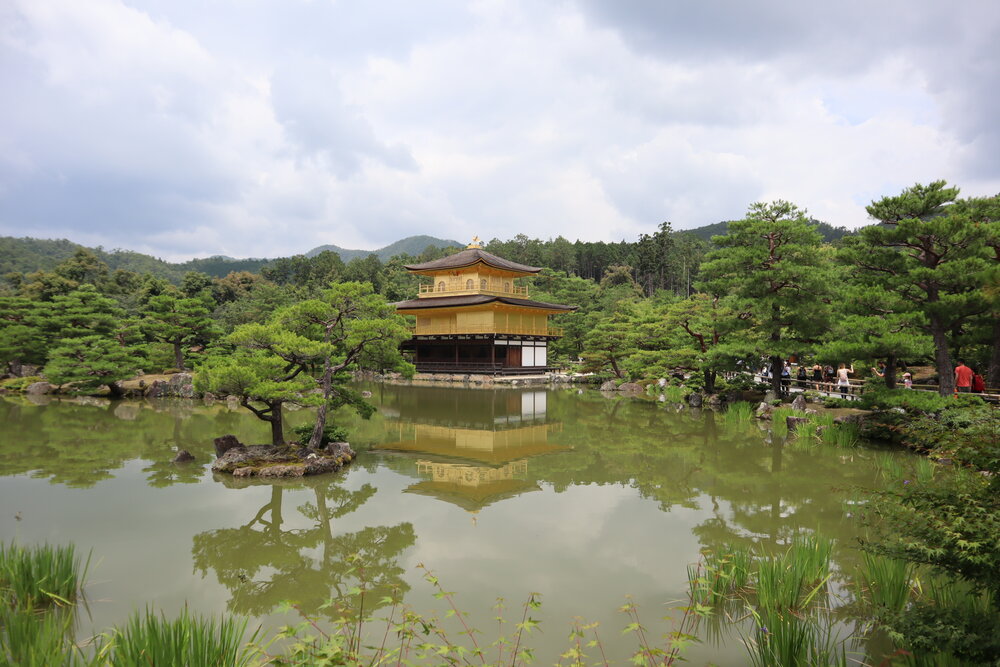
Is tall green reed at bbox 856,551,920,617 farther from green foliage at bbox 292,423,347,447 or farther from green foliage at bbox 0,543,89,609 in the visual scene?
green foliage at bbox 292,423,347,447

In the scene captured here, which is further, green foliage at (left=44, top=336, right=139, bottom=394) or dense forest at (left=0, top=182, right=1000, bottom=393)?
green foliage at (left=44, top=336, right=139, bottom=394)

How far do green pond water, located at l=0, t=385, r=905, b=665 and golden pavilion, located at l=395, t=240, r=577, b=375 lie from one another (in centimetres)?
1448

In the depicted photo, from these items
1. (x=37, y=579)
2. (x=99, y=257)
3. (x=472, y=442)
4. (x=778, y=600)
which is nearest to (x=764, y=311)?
(x=472, y=442)

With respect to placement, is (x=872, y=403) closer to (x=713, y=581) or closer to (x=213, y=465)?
(x=713, y=581)

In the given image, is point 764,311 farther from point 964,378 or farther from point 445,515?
point 445,515

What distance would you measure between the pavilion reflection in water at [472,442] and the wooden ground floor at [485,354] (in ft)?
20.8

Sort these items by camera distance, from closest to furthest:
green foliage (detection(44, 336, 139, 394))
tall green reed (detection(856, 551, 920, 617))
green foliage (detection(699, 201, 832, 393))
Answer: tall green reed (detection(856, 551, 920, 617)), green foliage (detection(699, 201, 832, 393)), green foliage (detection(44, 336, 139, 394))

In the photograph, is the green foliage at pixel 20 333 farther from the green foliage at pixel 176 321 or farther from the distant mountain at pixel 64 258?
the distant mountain at pixel 64 258

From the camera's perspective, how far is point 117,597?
4.33 meters

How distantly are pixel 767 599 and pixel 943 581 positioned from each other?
1.64m

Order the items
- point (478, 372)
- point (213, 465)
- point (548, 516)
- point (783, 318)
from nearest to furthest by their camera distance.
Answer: point (548, 516) < point (213, 465) < point (783, 318) < point (478, 372)

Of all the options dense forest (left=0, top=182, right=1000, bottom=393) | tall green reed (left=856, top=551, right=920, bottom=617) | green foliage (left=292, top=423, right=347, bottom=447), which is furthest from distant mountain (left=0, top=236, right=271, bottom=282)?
tall green reed (left=856, top=551, right=920, bottom=617)

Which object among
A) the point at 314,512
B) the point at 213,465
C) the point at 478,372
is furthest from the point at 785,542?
the point at 478,372

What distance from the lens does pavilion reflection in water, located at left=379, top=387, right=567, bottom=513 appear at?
780 centimetres
